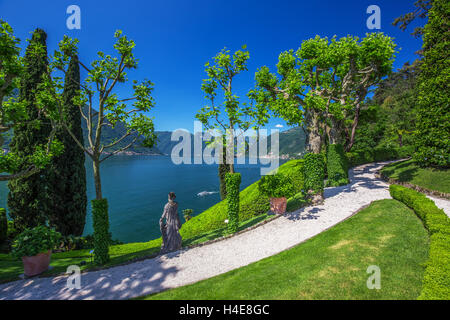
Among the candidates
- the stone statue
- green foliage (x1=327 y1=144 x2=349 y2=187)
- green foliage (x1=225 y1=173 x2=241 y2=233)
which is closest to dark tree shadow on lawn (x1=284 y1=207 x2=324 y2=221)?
green foliage (x1=225 y1=173 x2=241 y2=233)

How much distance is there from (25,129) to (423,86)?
34.3 metres

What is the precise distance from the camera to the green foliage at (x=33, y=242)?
8.48m

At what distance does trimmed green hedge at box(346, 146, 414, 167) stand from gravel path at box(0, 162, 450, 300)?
59.5 feet

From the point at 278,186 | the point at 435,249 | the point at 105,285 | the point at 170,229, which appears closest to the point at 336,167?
the point at 278,186

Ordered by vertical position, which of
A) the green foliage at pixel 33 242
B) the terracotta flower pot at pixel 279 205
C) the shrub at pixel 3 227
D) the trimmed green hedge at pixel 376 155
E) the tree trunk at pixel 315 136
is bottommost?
the shrub at pixel 3 227

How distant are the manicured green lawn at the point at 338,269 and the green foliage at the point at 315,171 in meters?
3.96

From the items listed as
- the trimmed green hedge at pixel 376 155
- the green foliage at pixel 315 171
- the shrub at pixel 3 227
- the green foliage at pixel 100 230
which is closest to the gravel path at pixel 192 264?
the green foliage at pixel 100 230

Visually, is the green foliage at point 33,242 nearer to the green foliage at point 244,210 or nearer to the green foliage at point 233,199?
the green foliage at point 244,210

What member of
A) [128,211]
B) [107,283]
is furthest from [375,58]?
[128,211]

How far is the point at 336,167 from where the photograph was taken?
16.9m

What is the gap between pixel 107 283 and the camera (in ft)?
24.5
